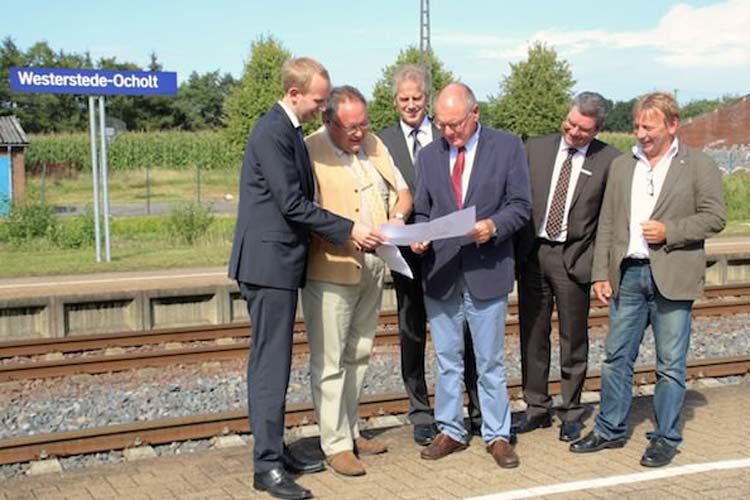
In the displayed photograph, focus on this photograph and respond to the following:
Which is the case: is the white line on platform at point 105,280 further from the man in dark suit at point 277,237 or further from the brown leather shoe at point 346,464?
the man in dark suit at point 277,237

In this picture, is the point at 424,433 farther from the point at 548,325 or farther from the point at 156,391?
the point at 156,391

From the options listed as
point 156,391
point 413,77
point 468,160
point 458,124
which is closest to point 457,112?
point 458,124

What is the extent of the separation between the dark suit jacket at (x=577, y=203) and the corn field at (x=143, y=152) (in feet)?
143

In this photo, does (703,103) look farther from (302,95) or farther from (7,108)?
(302,95)

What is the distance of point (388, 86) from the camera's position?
43750 mm

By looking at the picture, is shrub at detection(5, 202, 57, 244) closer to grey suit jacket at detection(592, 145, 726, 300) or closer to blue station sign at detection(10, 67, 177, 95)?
blue station sign at detection(10, 67, 177, 95)

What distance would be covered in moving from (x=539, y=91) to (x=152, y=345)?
42.4m

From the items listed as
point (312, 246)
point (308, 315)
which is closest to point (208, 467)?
point (308, 315)

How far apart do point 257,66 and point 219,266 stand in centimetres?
2899

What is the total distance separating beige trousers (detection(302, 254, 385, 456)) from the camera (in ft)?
19.7

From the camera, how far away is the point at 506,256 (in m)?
6.24

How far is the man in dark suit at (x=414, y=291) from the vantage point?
663 centimetres

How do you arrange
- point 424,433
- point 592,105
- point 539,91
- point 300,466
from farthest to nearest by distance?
point 539,91 < point 424,433 < point 592,105 < point 300,466

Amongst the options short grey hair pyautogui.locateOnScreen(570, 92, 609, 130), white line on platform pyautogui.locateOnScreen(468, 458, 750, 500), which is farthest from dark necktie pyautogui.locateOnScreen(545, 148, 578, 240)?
white line on platform pyautogui.locateOnScreen(468, 458, 750, 500)
